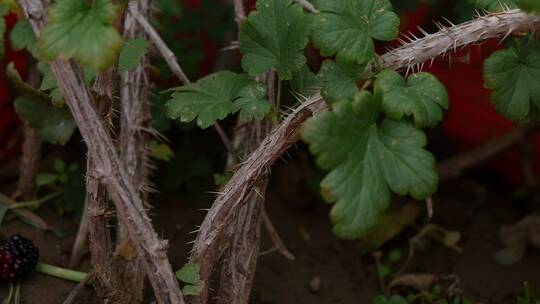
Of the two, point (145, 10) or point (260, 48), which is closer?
point (260, 48)

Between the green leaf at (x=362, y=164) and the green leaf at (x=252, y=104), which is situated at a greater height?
the green leaf at (x=252, y=104)

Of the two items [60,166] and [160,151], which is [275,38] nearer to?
[160,151]

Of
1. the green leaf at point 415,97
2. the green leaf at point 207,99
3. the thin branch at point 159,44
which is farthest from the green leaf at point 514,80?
the thin branch at point 159,44

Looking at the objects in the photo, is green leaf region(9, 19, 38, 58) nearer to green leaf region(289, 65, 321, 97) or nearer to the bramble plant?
the bramble plant

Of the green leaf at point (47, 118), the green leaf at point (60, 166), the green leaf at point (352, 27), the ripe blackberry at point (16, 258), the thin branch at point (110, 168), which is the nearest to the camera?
the thin branch at point (110, 168)

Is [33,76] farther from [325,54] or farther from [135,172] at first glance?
[325,54]

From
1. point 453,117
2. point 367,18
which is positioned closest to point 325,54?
point 367,18

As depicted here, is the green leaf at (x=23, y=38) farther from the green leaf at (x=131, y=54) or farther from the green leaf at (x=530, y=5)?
the green leaf at (x=530, y=5)
